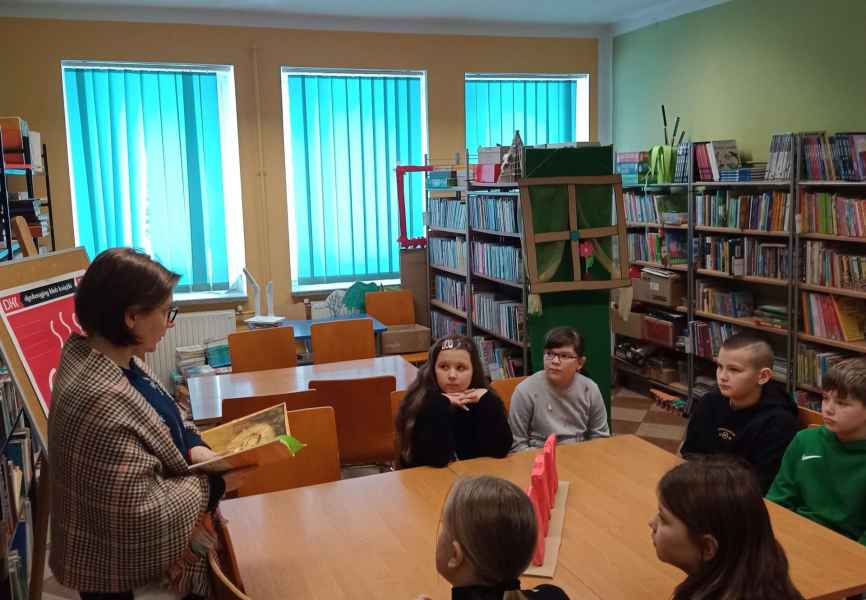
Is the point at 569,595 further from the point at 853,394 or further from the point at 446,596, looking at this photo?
the point at 853,394

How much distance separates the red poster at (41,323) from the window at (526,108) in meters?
5.06

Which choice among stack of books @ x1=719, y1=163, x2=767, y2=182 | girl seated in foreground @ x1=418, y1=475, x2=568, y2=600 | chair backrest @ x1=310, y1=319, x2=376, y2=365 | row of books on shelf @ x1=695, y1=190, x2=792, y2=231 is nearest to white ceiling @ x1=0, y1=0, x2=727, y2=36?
stack of books @ x1=719, y1=163, x2=767, y2=182

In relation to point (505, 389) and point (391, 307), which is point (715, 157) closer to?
point (391, 307)

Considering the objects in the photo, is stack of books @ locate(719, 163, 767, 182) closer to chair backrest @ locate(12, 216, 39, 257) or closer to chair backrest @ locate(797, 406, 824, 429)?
chair backrest @ locate(797, 406, 824, 429)

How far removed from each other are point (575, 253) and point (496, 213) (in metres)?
1.07

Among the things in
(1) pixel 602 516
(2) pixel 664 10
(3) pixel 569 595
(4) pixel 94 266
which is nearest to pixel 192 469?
(4) pixel 94 266

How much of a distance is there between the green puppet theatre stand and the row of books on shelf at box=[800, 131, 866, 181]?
1.11 metres

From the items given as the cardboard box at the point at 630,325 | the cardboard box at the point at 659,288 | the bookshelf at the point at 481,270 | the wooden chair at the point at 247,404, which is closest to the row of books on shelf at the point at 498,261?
the bookshelf at the point at 481,270

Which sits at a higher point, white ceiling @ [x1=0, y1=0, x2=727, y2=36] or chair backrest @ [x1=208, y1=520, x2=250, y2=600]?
white ceiling @ [x1=0, y1=0, x2=727, y2=36]

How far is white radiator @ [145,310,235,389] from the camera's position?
630 centimetres

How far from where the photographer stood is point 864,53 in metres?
4.68

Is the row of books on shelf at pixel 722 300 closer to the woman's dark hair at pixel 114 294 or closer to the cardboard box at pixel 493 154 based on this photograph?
the cardboard box at pixel 493 154

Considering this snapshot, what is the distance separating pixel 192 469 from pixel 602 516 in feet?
3.75

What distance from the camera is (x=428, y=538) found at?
6.82 ft
